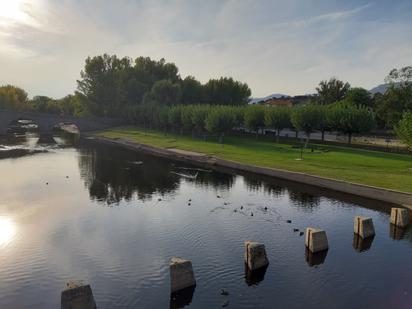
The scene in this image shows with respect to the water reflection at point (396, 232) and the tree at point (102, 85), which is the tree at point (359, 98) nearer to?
the tree at point (102, 85)

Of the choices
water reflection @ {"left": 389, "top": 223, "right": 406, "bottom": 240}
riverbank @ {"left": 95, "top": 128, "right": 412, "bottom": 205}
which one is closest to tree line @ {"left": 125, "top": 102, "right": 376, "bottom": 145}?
riverbank @ {"left": 95, "top": 128, "right": 412, "bottom": 205}

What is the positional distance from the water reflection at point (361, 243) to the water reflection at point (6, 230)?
28582 mm

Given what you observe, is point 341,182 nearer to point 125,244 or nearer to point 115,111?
point 125,244

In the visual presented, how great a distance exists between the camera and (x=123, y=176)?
213 ft

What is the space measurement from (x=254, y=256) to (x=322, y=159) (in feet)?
142

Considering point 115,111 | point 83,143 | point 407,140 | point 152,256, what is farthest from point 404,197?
point 115,111

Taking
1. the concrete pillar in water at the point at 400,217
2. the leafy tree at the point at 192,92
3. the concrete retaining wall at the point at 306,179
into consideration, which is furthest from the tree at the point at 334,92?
the concrete pillar in water at the point at 400,217

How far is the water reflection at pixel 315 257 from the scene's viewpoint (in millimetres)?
30009

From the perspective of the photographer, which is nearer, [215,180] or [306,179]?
[306,179]

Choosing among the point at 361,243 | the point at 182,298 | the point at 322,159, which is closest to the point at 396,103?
the point at 322,159

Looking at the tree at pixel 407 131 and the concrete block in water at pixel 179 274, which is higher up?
the tree at pixel 407 131

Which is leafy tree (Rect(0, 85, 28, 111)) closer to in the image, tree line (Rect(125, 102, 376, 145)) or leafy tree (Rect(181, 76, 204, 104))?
A: leafy tree (Rect(181, 76, 204, 104))

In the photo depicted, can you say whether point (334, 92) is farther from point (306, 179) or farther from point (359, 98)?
point (306, 179)

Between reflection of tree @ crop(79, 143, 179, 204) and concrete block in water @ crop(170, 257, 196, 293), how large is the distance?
24.6m
